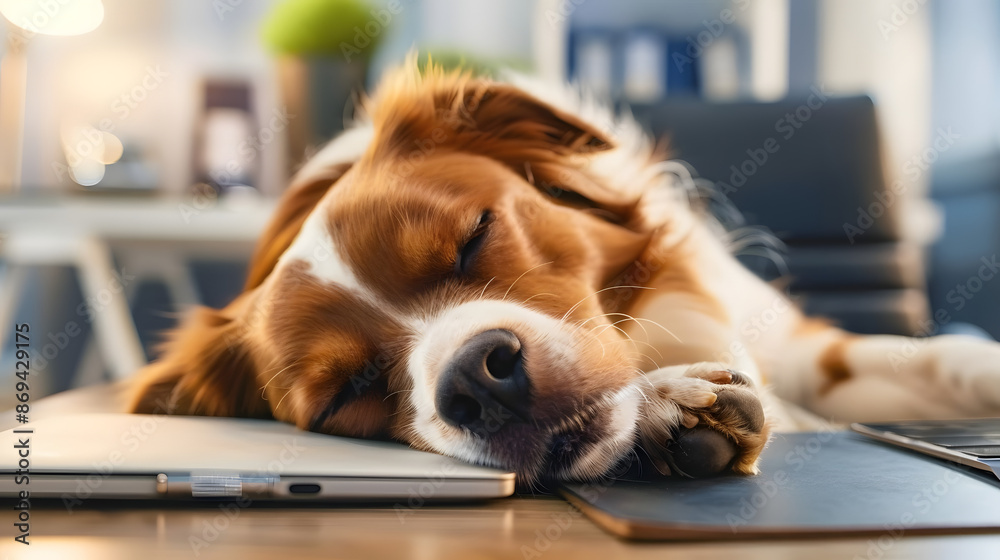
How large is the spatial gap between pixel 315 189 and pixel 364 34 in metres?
1.25

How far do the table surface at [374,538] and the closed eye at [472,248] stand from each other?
1.35ft

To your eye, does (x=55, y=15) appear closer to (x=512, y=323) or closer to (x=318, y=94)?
(x=318, y=94)

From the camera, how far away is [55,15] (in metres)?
2.76

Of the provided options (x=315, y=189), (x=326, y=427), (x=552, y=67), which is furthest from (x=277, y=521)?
(x=552, y=67)

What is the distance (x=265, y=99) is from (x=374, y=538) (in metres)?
2.50

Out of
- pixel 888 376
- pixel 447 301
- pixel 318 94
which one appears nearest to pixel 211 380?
pixel 447 301

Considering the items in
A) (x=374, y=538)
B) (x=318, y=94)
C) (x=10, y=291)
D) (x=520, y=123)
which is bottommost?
(x=374, y=538)

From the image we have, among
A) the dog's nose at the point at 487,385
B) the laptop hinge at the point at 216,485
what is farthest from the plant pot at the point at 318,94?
the laptop hinge at the point at 216,485

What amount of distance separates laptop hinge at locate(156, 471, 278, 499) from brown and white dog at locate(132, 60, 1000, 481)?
24 cm

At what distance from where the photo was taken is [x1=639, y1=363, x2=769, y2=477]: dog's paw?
0.73 metres

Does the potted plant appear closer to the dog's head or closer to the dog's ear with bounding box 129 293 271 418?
the dog's head

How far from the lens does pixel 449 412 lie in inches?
33.0

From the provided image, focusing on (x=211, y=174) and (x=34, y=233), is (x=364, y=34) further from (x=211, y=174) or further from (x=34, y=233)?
(x=34, y=233)

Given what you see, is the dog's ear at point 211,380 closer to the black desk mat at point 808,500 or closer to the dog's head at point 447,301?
the dog's head at point 447,301
